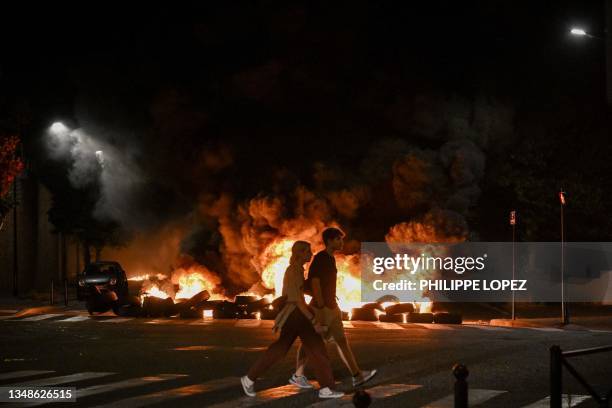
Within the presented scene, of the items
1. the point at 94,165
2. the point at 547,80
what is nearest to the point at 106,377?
the point at 547,80

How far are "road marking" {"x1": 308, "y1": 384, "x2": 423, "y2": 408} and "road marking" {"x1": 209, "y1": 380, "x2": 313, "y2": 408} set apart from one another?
25.0 inches

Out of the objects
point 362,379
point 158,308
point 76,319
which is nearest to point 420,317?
point 158,308

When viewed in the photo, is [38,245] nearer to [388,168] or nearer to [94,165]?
[94,165]

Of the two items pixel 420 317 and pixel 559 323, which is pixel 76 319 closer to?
pixel 420 317

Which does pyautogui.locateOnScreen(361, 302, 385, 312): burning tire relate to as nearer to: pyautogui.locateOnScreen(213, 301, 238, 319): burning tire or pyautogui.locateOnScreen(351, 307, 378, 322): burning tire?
pyautogui.locateOnScreen(351, 307, 378, 322): burning tire

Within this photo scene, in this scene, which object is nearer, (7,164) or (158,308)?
(158,308)

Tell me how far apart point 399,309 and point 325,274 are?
42.3 feet

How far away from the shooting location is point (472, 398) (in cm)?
1048

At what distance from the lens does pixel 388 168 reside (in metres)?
30.6

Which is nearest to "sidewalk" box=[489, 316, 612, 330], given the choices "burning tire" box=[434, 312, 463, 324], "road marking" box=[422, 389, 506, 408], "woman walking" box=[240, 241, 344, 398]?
"burning tire" box=[434, 312, 463, 324]

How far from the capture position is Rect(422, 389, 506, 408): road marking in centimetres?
1011

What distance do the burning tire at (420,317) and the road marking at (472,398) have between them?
11695 millimetres

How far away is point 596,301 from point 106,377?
21.1m

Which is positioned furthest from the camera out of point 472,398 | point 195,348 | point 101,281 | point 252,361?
point 101,281
